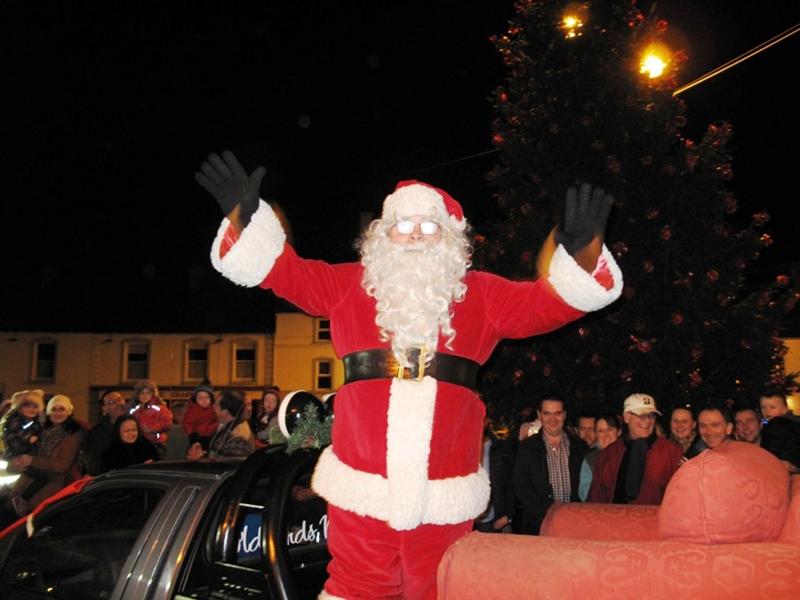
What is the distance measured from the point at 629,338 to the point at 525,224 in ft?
5.08

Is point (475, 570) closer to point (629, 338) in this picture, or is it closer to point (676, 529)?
point (676, 529)

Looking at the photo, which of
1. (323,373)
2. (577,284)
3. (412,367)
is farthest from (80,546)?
(323,373)

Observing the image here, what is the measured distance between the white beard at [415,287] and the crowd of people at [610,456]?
2.86 m

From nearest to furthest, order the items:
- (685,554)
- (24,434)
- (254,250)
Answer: (685,554), (254,250), (24,434)

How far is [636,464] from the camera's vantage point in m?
5.49

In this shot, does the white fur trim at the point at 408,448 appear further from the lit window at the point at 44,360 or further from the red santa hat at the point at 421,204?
the lit window at the point at 44,360

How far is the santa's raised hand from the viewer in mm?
2912

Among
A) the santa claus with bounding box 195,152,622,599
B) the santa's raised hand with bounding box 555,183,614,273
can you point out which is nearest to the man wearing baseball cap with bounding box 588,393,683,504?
the santa claus with bounding box 195,152,622,599

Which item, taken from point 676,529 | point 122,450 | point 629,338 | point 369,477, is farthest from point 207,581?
point 629,338

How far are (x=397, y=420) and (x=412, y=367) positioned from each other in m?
0.25

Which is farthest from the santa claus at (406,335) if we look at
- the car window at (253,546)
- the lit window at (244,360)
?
the lit window at (244,360)

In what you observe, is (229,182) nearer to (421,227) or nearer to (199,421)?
(421,227)

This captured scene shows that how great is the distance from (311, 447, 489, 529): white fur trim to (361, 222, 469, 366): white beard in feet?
1.60

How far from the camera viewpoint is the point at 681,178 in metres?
7.34
